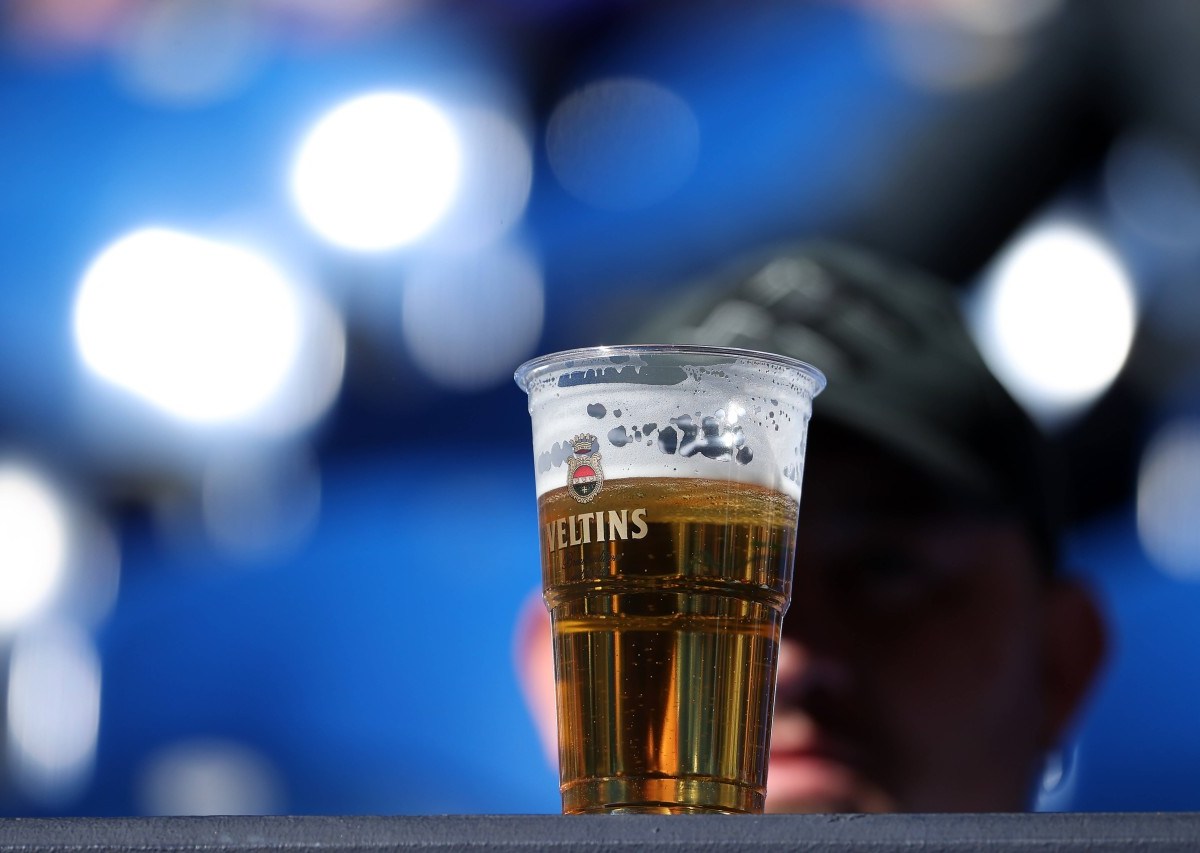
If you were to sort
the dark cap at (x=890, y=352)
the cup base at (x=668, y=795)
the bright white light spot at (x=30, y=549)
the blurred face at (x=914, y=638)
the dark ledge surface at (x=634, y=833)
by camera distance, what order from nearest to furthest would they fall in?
the dark ledge surface at (x=634, y=833) < the cup base at (x=668, y=795) < the dark cap at (x=890, y=352) < the blurred face at (x=914, y=638) < the bright white light spot at (x=30, y=549)

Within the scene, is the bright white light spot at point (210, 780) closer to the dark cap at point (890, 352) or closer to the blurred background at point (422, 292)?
the blurred background at point (422, 292)

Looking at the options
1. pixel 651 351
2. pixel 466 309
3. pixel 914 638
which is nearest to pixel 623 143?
pixel 466 309

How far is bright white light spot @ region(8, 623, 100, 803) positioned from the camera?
1923mm

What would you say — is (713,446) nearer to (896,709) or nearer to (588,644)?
(588,644)

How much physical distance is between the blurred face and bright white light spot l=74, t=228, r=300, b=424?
2.58 feet

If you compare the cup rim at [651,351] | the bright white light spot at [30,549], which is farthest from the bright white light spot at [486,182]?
the cup rim at [651,351]

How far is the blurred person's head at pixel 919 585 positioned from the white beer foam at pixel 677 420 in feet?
3.65

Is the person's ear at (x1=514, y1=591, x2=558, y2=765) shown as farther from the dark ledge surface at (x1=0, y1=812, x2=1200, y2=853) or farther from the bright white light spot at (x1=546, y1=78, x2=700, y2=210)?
the dark ledge surface at (x1=0, y1=812, x2=1200, y2=853)

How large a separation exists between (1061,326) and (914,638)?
1.59 ft

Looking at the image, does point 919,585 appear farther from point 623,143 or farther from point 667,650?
point 667,650

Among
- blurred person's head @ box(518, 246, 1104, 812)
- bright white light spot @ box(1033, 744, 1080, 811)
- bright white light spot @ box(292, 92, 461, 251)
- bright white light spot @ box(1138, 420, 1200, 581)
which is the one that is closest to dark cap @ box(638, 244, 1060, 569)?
blurred person's head @ box(518, 246, 1104, 812)

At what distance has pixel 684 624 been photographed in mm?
623

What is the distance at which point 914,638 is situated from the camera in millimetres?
1909

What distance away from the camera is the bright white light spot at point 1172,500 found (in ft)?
6.32
